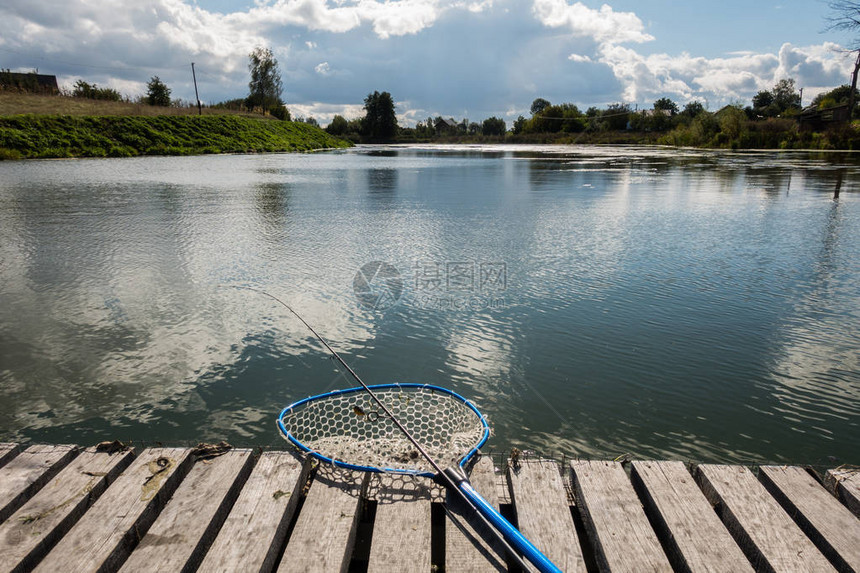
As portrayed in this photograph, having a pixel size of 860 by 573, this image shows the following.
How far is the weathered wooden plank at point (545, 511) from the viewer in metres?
2.67

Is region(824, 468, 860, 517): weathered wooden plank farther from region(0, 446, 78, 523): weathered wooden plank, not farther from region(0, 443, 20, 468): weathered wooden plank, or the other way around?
region(0, 443, 20, 468): weathered wooden plank

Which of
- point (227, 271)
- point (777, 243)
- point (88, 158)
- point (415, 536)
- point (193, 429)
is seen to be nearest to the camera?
point (415, 536)

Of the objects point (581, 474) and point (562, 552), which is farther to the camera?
point (581, 474)

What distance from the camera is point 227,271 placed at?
8984 mm

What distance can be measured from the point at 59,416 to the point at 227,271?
461cm

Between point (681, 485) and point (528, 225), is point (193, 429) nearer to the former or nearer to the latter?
point (681, 485)

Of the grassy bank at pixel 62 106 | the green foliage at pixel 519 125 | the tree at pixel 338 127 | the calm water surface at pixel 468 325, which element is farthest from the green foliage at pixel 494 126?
the calm water surface at pixel 468 325

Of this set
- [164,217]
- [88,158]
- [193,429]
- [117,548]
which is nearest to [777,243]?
[193,429]

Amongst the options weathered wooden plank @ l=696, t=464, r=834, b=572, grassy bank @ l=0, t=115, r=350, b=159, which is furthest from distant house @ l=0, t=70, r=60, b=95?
weathered wooden plank @ l=696, t=464, r=834, b=572

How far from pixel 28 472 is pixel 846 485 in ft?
16.0

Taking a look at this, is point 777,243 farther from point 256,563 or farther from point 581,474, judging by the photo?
point 256,563

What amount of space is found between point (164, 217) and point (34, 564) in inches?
511

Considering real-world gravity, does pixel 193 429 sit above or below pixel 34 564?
below

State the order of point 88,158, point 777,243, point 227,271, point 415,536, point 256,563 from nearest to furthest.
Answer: point 256,563 → point 415,536 → point 227,271 → point 777,243 → point 88,158
